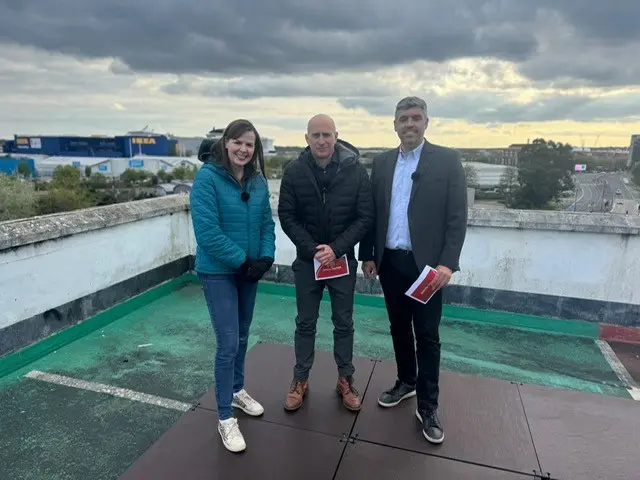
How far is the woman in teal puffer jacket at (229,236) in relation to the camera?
2158 mm

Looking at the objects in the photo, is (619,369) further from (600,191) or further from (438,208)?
(600,191)

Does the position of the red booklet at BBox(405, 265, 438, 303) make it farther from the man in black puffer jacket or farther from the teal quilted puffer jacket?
the teal quilted puffer jacket

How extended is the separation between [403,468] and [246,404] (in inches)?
38.3

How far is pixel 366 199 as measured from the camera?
2477 millimetres

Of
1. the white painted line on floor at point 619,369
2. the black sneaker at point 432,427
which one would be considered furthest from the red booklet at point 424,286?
the white painted line on floor at point 619,369

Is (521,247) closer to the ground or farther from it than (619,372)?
farther from it

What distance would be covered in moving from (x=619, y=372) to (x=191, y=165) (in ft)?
338

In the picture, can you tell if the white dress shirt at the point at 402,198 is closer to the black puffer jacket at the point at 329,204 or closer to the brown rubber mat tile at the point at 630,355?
the black puffer jacket at the point at 329,204

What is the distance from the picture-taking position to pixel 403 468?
2.18m

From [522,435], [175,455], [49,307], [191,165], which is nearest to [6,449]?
[175,455]

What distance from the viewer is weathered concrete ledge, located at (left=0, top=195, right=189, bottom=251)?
11.1ft

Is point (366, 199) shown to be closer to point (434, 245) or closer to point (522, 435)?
point (434, 245)

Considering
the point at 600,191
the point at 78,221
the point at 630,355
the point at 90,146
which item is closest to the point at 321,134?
the point at 78,221

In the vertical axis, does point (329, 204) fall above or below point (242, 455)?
above
